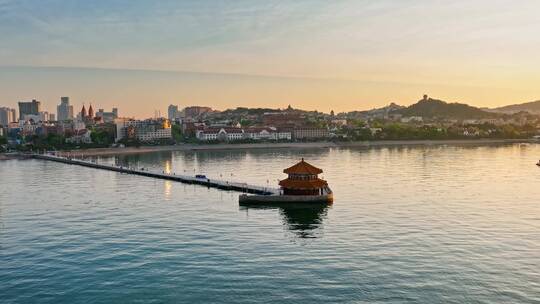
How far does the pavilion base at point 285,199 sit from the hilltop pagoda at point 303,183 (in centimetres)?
63

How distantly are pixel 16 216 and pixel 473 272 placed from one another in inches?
1348

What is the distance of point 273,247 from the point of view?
32000 mm

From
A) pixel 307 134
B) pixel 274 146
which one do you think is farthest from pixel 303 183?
pixel 307 134

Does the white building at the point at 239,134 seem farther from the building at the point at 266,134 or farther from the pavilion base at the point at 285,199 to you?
the pavilion base at the point at 285,199

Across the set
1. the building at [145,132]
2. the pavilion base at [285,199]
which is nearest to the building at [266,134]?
the building at [145,132]

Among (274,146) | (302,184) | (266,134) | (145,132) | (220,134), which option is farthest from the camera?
(266,134)

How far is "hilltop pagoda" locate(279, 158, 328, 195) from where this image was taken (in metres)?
48.2

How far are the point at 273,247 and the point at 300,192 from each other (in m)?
16.7

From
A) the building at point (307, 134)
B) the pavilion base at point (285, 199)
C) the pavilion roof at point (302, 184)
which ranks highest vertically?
the building at point (307, 134)

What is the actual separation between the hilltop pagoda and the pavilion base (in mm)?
629

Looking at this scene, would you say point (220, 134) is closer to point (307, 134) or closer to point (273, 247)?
point (307, 134)

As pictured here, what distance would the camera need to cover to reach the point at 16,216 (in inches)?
1715

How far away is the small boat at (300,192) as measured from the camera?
4766cm

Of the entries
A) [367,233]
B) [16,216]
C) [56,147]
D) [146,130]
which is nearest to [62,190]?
[16,216]
